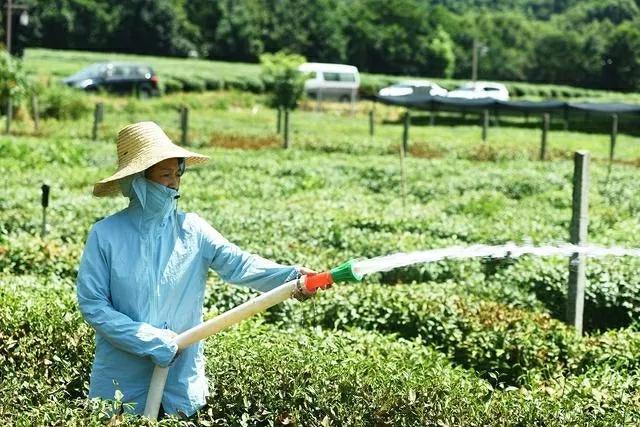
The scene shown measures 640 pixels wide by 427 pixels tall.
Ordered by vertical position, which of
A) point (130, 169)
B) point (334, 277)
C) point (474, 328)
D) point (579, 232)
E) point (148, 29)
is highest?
point (148, 29)

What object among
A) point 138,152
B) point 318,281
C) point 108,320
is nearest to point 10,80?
point 138,152

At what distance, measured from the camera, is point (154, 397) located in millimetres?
4488

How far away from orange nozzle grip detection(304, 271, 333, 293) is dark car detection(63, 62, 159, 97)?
3780cm

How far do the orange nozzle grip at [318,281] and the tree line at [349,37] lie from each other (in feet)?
225

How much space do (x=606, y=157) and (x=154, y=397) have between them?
999 inches

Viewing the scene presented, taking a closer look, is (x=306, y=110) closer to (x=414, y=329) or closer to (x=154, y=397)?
(x=414, y=329)

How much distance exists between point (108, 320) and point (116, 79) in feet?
129

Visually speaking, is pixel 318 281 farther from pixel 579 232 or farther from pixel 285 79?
pixel 285 79

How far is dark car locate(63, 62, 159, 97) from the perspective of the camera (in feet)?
137

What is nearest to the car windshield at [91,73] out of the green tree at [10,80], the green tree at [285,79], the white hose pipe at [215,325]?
the green tree at [285,79]

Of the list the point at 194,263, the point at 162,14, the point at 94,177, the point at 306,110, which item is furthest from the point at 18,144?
the point at 162,14

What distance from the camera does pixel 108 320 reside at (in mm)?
4395

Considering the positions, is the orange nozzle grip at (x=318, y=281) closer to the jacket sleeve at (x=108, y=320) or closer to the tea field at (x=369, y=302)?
the jacket sleeve at (x=108, y=320)

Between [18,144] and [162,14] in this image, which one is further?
[162,14]
